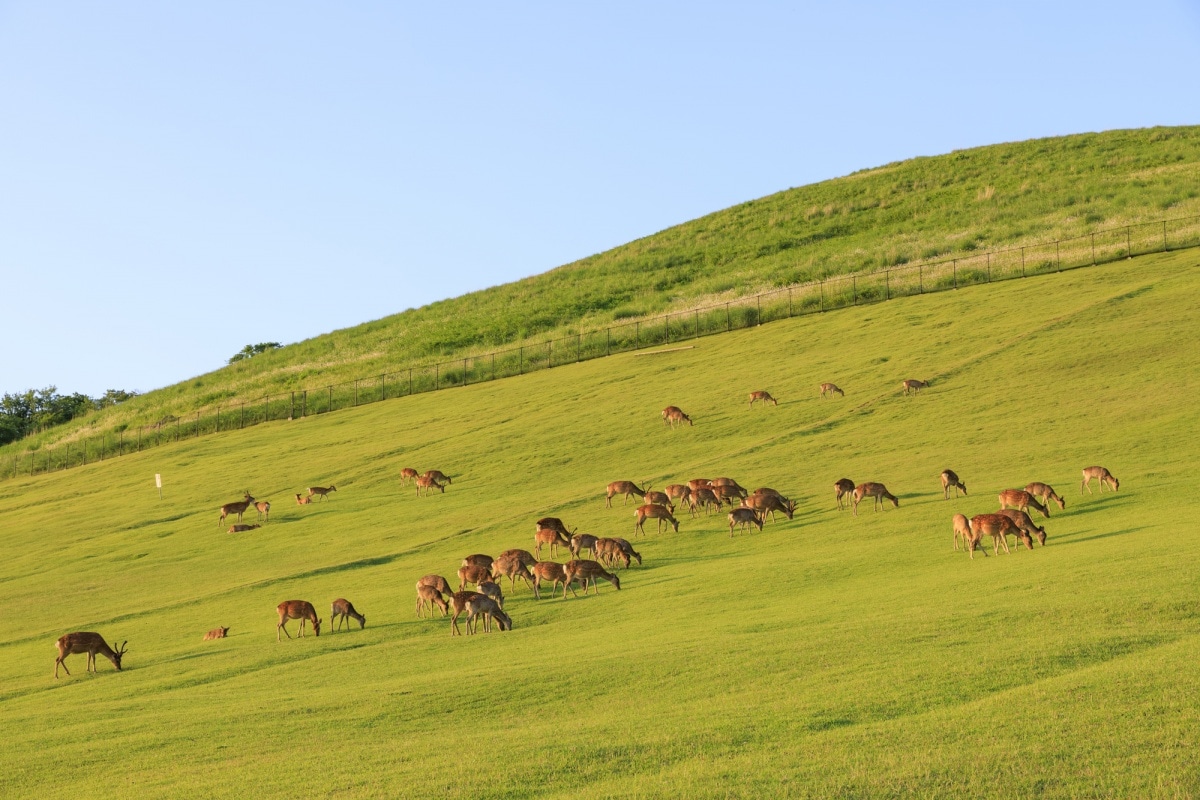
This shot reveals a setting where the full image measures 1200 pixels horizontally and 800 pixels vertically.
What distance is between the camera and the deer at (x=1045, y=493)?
33125mm

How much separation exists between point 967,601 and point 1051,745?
9.15 meters

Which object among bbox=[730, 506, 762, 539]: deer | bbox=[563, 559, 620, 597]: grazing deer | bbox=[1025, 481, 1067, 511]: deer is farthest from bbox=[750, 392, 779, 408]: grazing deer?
bbox=[563, 559, 620, 597]: grazing deer

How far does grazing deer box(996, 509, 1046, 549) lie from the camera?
94.6ft

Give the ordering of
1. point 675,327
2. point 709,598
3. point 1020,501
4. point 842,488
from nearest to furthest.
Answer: point 709,598
point 1020,501
point 842,488
point 675,327

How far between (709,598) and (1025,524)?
795cm

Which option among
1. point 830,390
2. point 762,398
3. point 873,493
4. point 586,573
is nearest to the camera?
point 586,573

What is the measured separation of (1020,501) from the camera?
106ft

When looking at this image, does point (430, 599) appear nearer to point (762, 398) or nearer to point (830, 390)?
point (762, 398)

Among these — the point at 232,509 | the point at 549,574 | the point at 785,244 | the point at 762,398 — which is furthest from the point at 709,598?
the point at 785,244

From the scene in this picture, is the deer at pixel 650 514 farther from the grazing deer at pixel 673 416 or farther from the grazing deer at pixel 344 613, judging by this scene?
the grazing deer at pixel 673 416

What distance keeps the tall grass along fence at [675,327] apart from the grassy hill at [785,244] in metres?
4.40

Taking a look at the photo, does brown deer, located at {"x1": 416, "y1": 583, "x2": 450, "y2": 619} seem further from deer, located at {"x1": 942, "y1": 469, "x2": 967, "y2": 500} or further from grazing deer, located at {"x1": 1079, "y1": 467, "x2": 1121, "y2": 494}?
grazing deer, located at {"x1": 1079, "y1": 467, "x2": 1121, "y2": 494}

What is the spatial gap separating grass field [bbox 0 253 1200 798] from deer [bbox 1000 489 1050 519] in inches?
16.5

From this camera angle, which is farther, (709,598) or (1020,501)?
(1020,501)
